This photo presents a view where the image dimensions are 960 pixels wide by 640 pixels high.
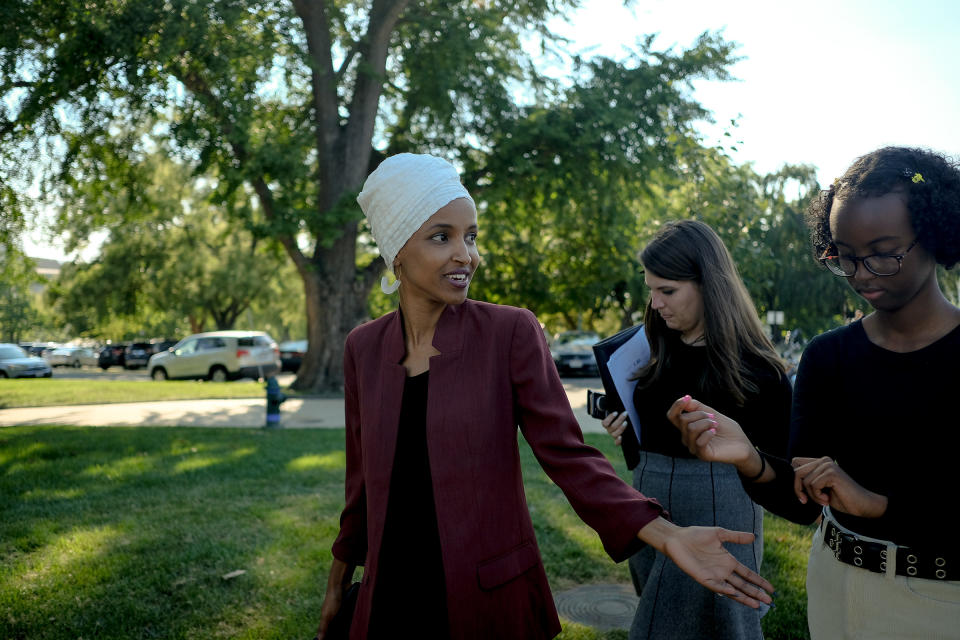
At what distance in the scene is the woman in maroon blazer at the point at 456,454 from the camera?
1934 mm

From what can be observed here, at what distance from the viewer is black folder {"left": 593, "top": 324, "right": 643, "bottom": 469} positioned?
3.29 m

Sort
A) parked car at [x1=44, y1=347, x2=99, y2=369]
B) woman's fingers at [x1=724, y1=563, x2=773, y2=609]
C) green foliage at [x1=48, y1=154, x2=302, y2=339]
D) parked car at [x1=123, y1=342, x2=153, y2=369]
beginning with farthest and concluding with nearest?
parked car at [x1=44, y1=347, x2=99, y2=369], parked car at [x1=123, y1=342, x2=153, y2=369], green foliage at [x1=48, y1=154, x2=302, y2=339], woman's fingers at [x1=724, y1=563, x2=773, y2=609]

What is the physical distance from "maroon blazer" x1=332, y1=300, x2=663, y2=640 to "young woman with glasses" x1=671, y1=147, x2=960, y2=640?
362 millimetres

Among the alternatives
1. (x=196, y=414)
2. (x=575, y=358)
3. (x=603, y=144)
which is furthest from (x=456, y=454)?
(x=575, y=358)

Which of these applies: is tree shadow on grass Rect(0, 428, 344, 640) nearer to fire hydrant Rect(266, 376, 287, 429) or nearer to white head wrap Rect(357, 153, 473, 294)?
fire hydrant Rect(266, 376, 287, 429)

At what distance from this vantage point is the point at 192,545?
219 inches

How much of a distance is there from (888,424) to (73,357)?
183 feet

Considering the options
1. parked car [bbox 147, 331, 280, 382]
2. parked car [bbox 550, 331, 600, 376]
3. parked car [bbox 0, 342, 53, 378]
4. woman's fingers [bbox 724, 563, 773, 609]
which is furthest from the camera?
parked car [bbox 0, 342, 53, 378]

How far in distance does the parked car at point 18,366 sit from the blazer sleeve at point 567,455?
1328 inches

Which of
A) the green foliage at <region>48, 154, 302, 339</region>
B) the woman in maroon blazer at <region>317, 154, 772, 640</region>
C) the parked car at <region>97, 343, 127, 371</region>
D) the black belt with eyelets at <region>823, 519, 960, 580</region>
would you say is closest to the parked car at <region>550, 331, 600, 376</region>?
the green foliage at <region>48, 154, 302, 339</region>

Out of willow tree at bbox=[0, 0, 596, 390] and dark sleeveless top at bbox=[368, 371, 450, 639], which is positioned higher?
willow tree at bbox=[0, 0, 596, 390]

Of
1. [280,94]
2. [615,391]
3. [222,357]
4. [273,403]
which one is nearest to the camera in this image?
[615,391]

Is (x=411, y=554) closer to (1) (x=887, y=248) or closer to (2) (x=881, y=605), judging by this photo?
(2) (x=881, y=605)

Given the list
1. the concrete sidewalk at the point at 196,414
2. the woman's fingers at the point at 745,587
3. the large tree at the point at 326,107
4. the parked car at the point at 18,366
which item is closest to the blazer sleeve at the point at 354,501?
the woman's fingers at the point at 745,587
